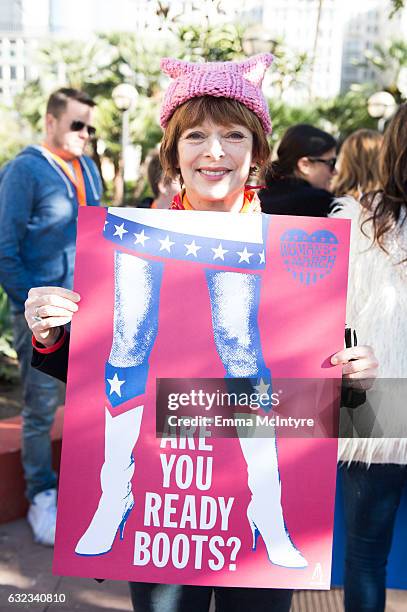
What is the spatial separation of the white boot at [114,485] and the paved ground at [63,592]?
148cm

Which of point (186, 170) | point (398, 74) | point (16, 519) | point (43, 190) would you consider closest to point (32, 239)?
point (43, 190)

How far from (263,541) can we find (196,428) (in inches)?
10.0

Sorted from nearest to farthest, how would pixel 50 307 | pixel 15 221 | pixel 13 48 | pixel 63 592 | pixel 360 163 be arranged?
pixel 50 307
pixel 63 592
pixel 15 221
pixel 360 163
pixel 13 48

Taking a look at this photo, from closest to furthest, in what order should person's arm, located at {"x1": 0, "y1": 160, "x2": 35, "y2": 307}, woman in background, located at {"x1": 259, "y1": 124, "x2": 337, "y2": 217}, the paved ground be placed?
the paved ground < person's arm, located at {"x1": 0, "y1": 160, "x2": 35, "y2": 307} < woman in background, located at {"x1": 259, "y1": 124, "x2": 337, "y2": 217}

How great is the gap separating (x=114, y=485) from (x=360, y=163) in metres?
2.73

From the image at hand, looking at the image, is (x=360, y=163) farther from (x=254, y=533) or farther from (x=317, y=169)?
(x=254, y=533)

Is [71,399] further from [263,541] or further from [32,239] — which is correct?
[32,239]

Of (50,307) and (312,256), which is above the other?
(312,256)

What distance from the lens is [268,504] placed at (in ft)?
4.30

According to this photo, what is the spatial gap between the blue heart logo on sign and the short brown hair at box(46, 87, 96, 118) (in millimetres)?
2314

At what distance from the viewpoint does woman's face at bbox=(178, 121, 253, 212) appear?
147cm

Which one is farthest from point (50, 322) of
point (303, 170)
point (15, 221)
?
point (303, 170)

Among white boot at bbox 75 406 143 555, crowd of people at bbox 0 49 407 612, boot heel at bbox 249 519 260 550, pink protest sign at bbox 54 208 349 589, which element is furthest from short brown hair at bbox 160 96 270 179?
boot heel at bbox 249 519 260 550

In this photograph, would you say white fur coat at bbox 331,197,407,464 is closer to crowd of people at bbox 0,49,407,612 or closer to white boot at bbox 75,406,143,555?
crowd of people at bbox 0,49,407,612
